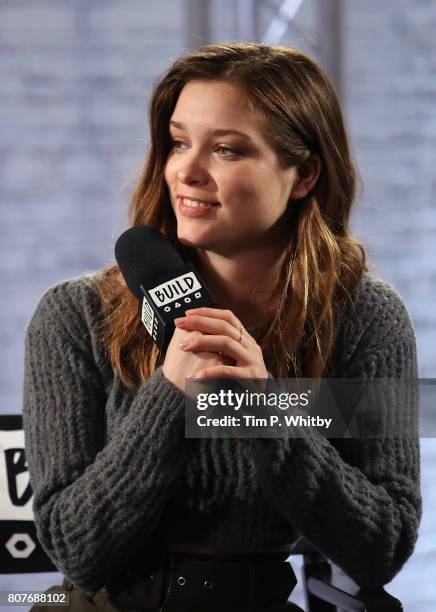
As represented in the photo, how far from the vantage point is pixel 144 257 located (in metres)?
0.99

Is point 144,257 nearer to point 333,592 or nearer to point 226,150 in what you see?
point 226,150

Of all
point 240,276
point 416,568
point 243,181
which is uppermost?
point 243,181

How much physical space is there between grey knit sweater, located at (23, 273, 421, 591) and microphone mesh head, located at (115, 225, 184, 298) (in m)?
0.12

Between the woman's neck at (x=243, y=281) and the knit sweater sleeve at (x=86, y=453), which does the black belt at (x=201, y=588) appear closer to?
the knit sweater sleeve at (x=86, y=453)

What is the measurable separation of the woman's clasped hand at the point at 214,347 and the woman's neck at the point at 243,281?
25cm

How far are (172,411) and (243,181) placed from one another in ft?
0.96

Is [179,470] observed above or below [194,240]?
below

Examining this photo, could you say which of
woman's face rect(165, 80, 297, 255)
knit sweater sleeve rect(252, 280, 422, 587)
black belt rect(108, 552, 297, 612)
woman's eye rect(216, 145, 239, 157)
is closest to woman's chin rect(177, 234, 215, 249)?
woman's face rect(165, 80, 297, 255)

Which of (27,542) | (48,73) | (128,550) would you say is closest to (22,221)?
(48,73)

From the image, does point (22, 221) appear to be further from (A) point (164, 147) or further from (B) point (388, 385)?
(B) point (388, 385)

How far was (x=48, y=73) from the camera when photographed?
2.06 m

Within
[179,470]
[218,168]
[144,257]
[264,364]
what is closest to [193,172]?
[218,168]

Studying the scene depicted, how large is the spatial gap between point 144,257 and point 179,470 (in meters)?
0.25

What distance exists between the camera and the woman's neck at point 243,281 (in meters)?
1.17
